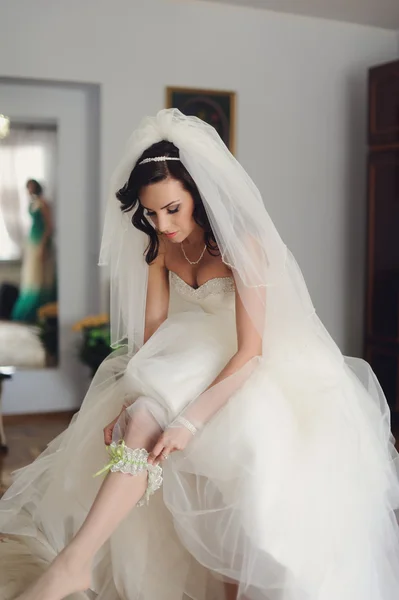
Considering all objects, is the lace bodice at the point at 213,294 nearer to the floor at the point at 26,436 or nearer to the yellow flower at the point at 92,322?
the floor at the point at 26,436

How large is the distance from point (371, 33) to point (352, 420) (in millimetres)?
3311

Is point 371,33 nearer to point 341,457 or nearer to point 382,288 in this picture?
point 382,288

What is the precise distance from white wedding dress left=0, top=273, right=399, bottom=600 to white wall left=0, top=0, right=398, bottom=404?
2114 millimetres

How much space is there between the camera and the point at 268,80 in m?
3.91

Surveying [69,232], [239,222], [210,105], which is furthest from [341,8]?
[239,222]

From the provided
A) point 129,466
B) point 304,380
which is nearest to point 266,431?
point 304,380

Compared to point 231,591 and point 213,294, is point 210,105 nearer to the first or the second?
point 213,294

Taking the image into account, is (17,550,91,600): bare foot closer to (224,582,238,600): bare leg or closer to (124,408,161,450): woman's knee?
(124,408,161,450): woman's knee

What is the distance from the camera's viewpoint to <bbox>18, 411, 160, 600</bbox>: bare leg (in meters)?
1.36

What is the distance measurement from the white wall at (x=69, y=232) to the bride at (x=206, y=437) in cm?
182

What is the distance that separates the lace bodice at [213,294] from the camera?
183 centimetres

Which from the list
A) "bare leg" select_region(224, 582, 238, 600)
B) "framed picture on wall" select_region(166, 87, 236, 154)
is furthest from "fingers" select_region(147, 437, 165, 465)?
"framed picture on wall" select_region(166, 87, 236, 154)

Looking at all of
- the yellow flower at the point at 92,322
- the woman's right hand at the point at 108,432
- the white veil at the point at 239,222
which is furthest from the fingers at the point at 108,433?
the yellow flower at the point at 92,322

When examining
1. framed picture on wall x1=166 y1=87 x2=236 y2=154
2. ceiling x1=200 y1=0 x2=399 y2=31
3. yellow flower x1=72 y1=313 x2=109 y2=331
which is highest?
ceiling x1=200 y1=0 x2=399 y2=31
